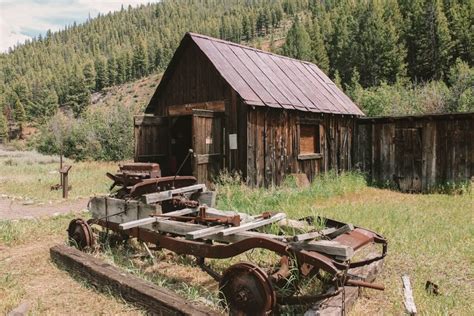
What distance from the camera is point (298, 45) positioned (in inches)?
2781

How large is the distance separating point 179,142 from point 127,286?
880 centimetres

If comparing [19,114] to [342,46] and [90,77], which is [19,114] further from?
[342,46]

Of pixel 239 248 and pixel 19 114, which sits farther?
pixel 19 114

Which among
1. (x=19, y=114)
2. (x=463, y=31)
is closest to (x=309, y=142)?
(x=463, y=31)

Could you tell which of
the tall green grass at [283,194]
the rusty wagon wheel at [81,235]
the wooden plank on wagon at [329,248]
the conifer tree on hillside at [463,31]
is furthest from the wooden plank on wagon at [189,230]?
the conifer tree on hillside at [463,31]

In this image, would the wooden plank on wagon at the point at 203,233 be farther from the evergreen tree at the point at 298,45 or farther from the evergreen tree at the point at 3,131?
the evergreen tree at the point at 3,131

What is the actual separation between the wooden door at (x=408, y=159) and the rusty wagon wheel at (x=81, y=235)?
1155 centimetres

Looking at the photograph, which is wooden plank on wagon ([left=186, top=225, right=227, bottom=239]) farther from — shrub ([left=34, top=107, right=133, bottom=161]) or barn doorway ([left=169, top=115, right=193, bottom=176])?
shrub ([left=34, top=107, right=133, bottom=161])

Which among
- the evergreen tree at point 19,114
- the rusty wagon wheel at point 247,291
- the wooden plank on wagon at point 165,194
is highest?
the evergreen tree at point 19,114

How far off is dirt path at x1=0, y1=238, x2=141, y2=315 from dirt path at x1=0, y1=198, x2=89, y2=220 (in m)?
3.44

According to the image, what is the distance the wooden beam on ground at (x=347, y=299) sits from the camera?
346 cm

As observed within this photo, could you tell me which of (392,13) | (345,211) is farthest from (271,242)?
(392,13)

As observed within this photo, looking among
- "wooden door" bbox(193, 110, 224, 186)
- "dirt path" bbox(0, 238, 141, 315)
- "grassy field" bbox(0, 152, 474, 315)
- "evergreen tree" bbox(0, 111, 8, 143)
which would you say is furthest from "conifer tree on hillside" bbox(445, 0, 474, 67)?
"evergreen tree" bbox(0, 111, 8, 143)

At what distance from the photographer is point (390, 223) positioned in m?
7.39
